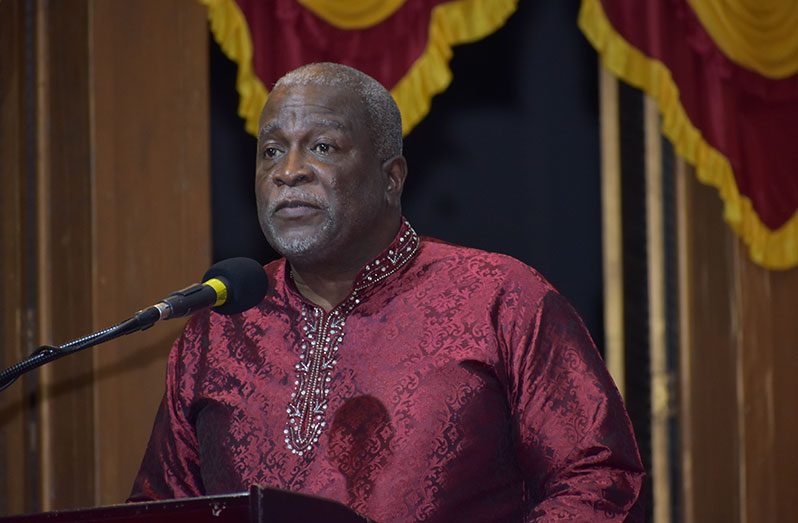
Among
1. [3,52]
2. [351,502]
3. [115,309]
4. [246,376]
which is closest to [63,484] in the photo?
[115,309]

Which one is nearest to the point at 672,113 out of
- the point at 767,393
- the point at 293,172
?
the point at 767,393

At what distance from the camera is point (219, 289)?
6.10 ft

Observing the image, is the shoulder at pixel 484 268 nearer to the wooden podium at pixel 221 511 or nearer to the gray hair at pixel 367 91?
the gray hair at pixel 367 91

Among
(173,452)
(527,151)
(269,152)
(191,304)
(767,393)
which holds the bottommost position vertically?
(767,393)

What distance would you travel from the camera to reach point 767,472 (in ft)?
15.0

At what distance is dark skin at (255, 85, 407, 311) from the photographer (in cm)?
236

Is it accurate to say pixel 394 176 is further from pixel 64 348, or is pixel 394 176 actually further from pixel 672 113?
pixel 672 113

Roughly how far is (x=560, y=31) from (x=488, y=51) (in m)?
0.28

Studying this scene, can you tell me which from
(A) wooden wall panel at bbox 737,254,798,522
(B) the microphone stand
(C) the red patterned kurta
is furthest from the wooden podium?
(A) wooden wall panel at bbox 737,254,798,522

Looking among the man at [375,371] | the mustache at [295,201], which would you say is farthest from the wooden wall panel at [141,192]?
the mustache at [295,201]

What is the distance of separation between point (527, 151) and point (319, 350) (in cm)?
248

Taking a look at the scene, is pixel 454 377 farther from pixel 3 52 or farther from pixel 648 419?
pixel 648 419

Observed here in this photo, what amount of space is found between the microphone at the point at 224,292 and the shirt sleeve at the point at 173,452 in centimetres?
60

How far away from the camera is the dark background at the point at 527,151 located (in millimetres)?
4688
